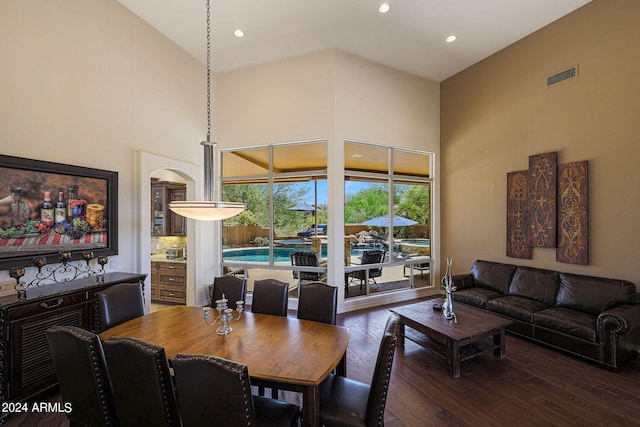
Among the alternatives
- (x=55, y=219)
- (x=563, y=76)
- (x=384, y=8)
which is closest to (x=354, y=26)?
(x=384, y=8)

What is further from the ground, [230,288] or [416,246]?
[416,246]

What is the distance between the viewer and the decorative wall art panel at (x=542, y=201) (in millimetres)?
4266

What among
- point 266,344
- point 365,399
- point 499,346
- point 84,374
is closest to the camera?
point 84,374

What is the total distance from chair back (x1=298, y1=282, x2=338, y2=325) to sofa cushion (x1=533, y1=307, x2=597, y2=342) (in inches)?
112

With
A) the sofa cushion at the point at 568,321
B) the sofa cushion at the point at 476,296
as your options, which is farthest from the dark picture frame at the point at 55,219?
the sofa cushion at the point at 568,321

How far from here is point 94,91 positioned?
11.5 ft

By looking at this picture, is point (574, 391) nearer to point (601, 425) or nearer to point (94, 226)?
point (601, 425)

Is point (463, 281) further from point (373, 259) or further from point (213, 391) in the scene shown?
point (213, 391)

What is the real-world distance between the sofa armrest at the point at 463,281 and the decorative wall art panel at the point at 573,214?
1274 millimetres

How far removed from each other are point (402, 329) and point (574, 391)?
1.72 metres

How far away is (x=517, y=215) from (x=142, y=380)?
5414 millimetres

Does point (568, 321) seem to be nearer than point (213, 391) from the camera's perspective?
No

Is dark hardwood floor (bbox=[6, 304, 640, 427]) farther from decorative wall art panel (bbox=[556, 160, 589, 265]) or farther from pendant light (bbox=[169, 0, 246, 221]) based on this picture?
pendant light (bbox=[169, 0, 246, 221])

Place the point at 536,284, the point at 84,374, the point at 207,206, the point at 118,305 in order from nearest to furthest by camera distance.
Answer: the point at 84,374, the point at 207,206, the point at 118,305, the point at 536,284
